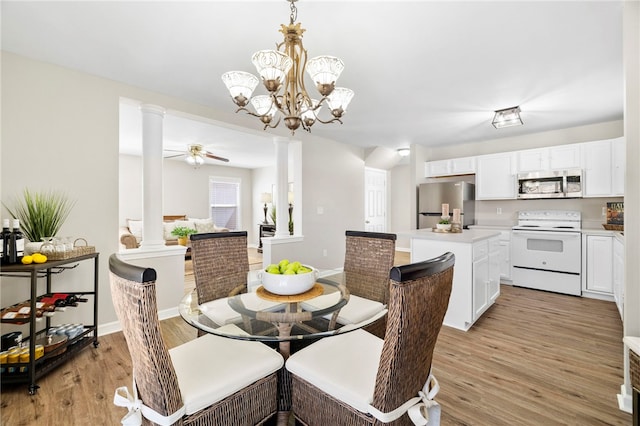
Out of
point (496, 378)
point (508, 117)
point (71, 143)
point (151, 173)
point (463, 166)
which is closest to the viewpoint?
point (496, 378)

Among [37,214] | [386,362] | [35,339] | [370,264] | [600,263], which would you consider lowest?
[35,339]

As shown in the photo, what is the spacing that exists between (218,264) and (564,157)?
4.92 meters

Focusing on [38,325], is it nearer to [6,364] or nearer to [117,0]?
[6,364]

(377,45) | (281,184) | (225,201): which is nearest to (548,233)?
(377,45)

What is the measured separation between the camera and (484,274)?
10.1 ft

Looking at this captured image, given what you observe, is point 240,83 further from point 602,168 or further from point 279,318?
point 602,168

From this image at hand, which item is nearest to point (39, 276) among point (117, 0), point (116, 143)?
point (116, 143)

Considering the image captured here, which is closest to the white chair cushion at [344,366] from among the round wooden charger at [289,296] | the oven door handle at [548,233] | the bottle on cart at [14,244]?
the round wooden charger at [289,296]

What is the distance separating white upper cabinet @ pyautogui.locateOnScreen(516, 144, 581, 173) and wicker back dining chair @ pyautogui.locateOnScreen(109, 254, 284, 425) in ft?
15.8

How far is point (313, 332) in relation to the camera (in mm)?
1344

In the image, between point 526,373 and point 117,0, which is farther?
point 526,373

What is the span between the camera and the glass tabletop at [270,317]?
133 cm

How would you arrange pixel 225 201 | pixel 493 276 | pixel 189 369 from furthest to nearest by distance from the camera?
pixel 225 201 < pixel 493 276 < pixel 189 369

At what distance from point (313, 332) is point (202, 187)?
24.2 ft
